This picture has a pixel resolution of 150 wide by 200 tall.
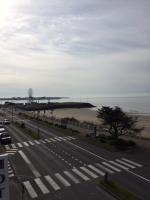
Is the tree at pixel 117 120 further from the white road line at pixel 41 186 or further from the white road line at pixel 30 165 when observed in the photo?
the white road line at pixel 41 186

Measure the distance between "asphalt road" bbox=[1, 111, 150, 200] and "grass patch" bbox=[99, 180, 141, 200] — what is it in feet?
1.74

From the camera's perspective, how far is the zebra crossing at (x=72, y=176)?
84.2 ft

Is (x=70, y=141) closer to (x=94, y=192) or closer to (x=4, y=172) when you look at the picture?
(x=94, y=192)

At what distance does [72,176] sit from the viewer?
28984 millimetres

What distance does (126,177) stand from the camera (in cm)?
2827

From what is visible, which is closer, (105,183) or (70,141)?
(105,183)

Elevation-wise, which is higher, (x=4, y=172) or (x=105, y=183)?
(x=4, y=172)

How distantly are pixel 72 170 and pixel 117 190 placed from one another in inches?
326

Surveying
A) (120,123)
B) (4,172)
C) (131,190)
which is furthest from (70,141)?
(4,172)

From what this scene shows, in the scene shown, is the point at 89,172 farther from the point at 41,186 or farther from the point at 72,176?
the point at 41,186

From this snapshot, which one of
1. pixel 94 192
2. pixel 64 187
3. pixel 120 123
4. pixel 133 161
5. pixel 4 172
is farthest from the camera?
pixel 120 123

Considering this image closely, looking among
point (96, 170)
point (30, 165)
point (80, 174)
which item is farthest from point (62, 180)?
point (30, 165)

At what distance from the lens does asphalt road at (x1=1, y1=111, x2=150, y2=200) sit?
2472 cm

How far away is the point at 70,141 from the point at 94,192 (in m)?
24.9
